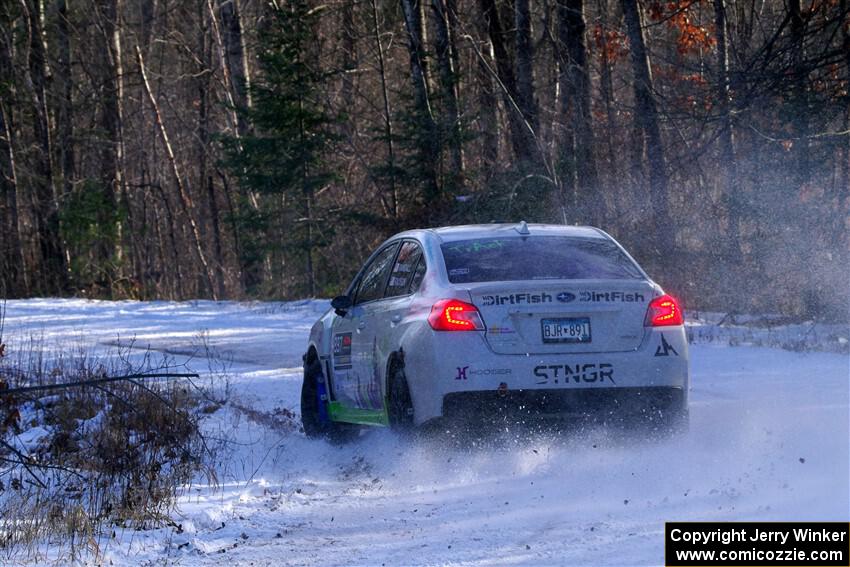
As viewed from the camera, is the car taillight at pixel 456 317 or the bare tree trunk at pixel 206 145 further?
the bare tree trunk at pixel 206 145

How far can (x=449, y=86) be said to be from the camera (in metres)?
27.7

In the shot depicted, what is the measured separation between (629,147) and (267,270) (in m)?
14.8

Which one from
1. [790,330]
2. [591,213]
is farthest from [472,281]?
[591,213]

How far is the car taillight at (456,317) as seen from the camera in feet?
24.5

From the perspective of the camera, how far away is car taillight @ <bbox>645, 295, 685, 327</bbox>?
766 centimetres

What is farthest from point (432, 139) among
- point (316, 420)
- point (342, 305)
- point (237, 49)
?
point (342, 305)

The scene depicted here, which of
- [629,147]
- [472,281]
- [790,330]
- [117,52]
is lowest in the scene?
[790,330]

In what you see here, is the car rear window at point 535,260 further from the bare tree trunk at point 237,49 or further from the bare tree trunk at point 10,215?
the bare tree trunk at point 10,215

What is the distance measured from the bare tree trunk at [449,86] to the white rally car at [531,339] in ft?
56.8

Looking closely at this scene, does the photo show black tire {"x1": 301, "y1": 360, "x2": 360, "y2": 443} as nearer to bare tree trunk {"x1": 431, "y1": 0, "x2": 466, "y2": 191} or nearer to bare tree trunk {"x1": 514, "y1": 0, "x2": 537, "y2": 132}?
bare tree trunk {"x1": 431, "y1": 0, "x2": 466, "y2": 191}

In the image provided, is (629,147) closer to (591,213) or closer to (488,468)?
(591,213)

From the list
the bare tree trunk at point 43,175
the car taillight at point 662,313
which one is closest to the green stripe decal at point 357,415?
the car taillight at point 662,313

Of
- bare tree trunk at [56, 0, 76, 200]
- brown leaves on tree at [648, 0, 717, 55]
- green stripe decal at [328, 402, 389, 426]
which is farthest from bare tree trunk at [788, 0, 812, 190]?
bare tree trunk at [56, 0, 76, 200]

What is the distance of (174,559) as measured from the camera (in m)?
6.13
